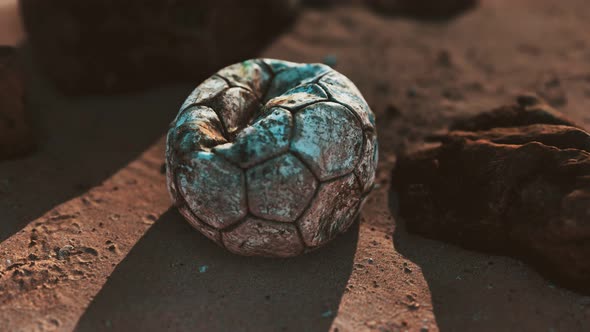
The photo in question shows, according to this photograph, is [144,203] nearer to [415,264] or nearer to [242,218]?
[242,218]

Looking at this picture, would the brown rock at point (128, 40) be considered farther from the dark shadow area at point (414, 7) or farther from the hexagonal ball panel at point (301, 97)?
the hexagonal ball panel at point (301, 97)

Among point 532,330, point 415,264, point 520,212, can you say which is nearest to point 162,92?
point 415,264

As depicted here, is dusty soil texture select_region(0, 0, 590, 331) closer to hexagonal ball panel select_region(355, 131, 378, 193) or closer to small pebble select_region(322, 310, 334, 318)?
small pebble select_region(322, 310, 334, 318)

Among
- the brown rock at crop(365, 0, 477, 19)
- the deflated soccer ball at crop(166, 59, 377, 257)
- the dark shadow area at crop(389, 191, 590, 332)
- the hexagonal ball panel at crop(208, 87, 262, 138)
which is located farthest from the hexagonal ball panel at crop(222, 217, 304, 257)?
the brown rock at crop(365, 0, 477, 19)

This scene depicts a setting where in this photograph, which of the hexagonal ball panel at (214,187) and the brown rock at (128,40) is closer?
the hexagonal ball panel at (214,187)

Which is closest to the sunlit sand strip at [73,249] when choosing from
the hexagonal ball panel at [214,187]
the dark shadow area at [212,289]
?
the dark shadow area at [212,289]

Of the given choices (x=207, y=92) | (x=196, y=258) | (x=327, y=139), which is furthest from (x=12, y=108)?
(x=327, y=139)
